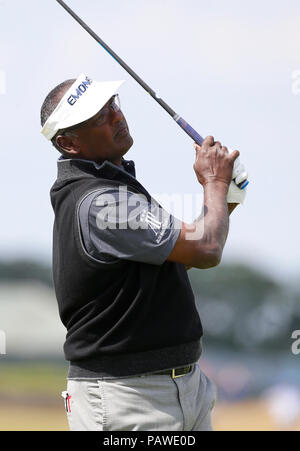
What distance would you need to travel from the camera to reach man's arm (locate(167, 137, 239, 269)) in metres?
3.04

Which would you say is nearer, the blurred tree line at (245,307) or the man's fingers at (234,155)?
the man's fingers at (234,155)

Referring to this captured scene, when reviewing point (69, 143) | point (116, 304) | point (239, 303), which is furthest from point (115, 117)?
point (239, 303)

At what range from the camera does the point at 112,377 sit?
3148mm

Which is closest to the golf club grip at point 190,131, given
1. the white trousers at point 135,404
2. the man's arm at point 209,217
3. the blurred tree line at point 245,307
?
the man's arm at point 209,217

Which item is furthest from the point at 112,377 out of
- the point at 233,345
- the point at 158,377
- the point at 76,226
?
the point at 233,345

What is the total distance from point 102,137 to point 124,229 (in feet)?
1.58

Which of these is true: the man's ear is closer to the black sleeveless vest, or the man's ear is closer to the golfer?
the golfer

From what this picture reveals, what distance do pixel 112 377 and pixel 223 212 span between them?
30.2 inches

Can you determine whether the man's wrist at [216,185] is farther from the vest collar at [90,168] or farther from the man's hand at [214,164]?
the vest collar at [90,168]

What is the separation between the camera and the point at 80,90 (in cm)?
338

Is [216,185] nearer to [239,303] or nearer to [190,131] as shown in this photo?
[190,131]

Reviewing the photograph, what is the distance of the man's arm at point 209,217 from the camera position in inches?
120

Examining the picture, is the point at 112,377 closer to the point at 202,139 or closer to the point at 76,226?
the point at 76,226

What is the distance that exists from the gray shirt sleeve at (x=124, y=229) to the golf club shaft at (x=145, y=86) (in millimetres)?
444
